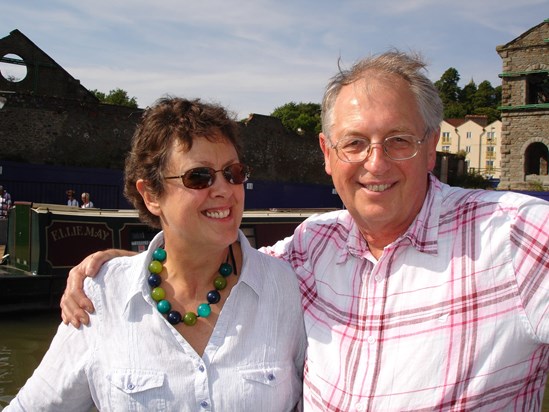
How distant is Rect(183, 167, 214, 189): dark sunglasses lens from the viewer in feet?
6.37

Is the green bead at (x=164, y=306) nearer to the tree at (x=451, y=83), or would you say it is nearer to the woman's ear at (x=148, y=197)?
the woman's ear at (x=148, y=197)

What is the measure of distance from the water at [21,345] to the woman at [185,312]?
4501 millimetres

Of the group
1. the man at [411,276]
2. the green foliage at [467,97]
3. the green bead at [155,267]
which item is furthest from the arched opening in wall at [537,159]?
the green foliage at [467,97]

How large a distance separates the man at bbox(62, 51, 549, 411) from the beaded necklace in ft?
0.66

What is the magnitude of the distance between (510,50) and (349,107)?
87.5 feet

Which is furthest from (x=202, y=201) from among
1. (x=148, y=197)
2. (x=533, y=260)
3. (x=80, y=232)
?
(x=80, y=232)

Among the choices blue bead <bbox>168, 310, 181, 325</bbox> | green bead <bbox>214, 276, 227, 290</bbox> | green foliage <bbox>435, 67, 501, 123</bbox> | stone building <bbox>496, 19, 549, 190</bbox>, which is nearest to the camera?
blue bead <bbox>168, 310, 181, 325</bbox>

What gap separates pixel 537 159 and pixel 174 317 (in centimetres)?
2803

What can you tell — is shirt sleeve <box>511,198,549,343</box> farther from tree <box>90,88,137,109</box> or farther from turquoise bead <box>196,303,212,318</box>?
tree <box>90,88,137,109</box>

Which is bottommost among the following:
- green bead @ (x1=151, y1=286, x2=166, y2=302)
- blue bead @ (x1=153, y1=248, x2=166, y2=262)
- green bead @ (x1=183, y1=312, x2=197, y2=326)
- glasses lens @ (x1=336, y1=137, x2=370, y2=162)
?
green bead @ (x1=183, y1=312, x2=197, y2=326)

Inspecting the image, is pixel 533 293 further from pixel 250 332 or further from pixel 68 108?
pixel 68 108

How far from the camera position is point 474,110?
79.8 metres

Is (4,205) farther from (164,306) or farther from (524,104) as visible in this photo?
(524,104)

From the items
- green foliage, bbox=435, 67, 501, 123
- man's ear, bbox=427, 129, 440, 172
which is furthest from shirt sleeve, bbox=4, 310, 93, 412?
green foliage, bbox=435, 67, 501, 123
